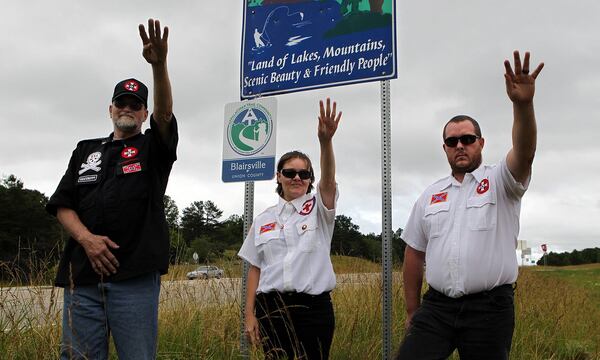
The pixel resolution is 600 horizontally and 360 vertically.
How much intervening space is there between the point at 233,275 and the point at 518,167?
3444mm

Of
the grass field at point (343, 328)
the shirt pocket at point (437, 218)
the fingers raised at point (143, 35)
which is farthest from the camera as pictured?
the grass field at point (343, 328)

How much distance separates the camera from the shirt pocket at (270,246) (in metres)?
3.33

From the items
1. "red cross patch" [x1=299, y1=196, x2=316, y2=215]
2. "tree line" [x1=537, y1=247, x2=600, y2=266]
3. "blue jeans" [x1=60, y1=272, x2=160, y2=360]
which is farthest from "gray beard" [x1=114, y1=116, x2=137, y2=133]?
"tree line" [x1=537, y1=247, x2=600, y2=266]

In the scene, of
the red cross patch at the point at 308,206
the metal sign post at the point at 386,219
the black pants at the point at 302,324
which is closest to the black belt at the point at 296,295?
the black pants at the point at 302,324

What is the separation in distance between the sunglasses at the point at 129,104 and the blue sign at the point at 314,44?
57.3 inches

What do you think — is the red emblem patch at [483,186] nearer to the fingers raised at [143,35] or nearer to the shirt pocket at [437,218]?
the shirt pocket at [437,218]

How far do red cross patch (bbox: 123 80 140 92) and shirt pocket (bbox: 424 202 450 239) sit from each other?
5.56 feet

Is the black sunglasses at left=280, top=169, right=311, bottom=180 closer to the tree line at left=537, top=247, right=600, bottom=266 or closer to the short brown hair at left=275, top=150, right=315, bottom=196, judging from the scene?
the short brown hair at left=275, top=150, right=315, bottom=196

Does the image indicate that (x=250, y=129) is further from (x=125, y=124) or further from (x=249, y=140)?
(x=125, y=124)

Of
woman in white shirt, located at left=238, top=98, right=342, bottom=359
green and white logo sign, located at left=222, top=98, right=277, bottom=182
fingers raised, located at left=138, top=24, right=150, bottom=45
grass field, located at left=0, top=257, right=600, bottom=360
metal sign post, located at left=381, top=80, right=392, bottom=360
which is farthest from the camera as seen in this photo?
green and white logo sign, located at left=222, top=98, right=277, bottom=182

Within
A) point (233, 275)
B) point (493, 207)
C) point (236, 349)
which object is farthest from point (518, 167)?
point (233, 275)

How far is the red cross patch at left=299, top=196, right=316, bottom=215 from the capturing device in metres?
3.38

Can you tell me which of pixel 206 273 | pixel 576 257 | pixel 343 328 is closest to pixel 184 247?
pixel 206 273

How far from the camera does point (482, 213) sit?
115 inches
